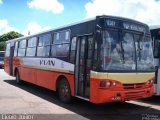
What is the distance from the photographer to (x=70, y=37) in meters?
10.6

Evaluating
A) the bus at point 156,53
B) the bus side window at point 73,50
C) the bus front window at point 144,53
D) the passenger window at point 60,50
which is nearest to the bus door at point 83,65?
the bus side window at point 73,50

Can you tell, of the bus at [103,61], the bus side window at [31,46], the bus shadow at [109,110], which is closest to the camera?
the bus at [103,61]

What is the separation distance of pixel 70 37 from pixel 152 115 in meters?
3.94

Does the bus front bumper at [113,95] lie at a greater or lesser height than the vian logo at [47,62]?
lesser

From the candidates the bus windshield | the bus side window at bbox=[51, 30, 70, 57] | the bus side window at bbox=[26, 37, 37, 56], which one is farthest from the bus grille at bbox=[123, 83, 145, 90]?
the bus side window at bbox=[26, 37, 37, 56]

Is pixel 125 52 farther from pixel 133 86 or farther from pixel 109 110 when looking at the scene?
pixel 109 110

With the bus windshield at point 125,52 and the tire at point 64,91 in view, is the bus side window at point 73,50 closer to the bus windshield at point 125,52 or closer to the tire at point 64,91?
the tire at point 64,91

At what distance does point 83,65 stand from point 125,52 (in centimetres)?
148

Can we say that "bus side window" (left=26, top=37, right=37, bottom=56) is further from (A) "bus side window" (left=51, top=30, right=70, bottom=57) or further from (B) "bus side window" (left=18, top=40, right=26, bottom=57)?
(A) "bus side window" (left=51, top=30, right=70, bottom=57)

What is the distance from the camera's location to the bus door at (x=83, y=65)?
30.7 feet

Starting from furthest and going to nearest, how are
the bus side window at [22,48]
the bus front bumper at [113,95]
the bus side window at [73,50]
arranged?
the bus side window at [22,48]
the bus side window at [73,50]
the bus front bumper at [113,95]

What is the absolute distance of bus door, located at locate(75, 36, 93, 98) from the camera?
30.7ft

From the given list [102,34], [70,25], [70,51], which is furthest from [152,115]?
[70,25]

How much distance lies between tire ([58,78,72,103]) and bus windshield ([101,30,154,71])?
2.38m
